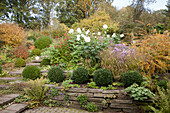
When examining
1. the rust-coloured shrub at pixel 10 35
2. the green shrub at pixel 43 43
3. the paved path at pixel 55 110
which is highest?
the rust-coloured shrub at pixel 10 35

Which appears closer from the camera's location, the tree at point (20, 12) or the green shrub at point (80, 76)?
the green shrub at point (80, 76)

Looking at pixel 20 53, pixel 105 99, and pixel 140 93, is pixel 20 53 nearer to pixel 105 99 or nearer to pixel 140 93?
pixel 105 99

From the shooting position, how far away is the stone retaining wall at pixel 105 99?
10.1 feet

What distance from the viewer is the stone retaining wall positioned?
10.1ft

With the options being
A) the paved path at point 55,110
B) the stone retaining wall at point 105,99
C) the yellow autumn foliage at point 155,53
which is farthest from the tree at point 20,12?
the yellow autumn foliage at point 155,53

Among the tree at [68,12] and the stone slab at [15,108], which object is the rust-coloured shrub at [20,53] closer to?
the stone slab at [15,108]

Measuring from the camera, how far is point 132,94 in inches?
119

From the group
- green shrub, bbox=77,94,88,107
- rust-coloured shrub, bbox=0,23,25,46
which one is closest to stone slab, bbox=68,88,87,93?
green shrub, bbox=77,94,88,107

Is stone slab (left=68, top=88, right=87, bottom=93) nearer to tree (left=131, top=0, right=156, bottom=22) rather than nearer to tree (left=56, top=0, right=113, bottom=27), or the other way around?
tree (left=131, top=0, right=156, bottom=22)

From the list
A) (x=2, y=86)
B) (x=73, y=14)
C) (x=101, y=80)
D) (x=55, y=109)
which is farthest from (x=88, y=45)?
(x=73, y=14)

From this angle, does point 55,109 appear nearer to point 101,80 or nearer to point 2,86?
point 101,80

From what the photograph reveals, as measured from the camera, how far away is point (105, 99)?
326cm

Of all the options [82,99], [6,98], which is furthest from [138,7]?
[6,98]

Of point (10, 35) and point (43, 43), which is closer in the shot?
point (10, 35)
